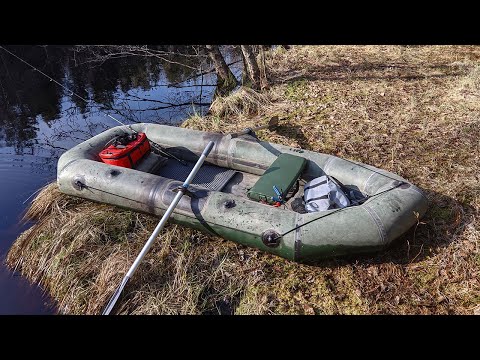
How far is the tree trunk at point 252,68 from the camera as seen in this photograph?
7.92m

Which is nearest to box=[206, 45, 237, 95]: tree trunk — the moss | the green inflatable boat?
the moss

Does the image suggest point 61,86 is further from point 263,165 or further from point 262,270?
point 262,270

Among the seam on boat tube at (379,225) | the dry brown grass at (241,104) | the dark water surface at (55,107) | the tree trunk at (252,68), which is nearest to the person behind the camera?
the seam on boat tube at (379,225)

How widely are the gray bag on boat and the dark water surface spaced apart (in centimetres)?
323

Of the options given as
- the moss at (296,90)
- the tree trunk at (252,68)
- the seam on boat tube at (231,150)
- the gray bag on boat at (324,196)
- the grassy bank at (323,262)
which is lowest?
the grassy bank at (323,262)

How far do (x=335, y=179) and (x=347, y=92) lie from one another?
360 centimetres

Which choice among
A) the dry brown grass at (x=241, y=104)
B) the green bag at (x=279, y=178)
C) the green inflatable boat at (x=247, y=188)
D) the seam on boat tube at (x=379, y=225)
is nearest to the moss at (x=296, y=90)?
the dry brown grass at (x=241, y=104)

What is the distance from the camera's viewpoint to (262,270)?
398cm

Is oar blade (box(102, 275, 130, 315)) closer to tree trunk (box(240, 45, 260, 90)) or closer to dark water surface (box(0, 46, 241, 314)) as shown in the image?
dark water surface (box(0, 46, 241, 314))

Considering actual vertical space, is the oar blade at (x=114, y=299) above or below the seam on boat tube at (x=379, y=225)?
below

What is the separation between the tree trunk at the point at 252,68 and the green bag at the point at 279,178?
3.98m

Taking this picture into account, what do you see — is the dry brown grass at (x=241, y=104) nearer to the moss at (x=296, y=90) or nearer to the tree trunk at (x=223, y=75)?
the moss at (x=296, y=90)

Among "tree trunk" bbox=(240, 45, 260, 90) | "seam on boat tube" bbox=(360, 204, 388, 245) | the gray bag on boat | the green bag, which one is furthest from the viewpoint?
"tree trunk" bbox=(240, 45, 260, 90)

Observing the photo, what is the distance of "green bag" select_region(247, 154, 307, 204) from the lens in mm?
4301
